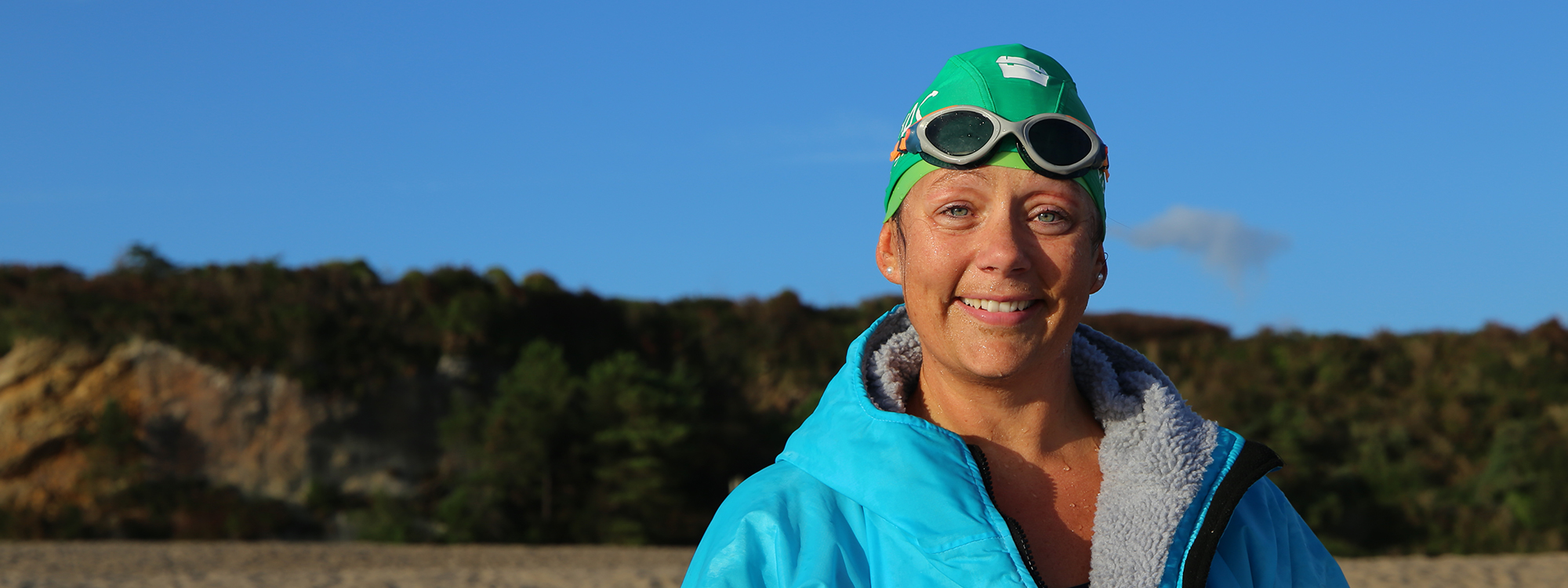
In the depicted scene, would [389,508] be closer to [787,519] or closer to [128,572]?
[128,572]

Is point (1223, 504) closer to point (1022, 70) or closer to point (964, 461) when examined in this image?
point (964, 461)

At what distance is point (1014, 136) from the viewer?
1769 millimetres

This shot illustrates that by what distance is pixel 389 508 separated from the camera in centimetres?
1684

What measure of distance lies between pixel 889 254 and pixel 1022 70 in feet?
1.28

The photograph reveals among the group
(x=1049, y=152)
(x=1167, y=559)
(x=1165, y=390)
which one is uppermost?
(x=1049, y=152)

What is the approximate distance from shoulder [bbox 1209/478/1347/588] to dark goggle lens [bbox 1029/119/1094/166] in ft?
2.15

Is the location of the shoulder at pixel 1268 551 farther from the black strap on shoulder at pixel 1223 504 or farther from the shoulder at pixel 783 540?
the shoulder at pixel 783 540

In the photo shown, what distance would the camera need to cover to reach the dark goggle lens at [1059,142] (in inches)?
69.7

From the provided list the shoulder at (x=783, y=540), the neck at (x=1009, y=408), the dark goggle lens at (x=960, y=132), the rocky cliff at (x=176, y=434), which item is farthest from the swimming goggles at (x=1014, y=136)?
the rocky cliff at (x=176, y=434)

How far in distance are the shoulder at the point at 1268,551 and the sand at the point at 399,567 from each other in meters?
9.44

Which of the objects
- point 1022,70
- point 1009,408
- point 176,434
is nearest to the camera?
point 1022,70

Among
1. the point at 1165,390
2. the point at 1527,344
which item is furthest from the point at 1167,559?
the point at 1527,344

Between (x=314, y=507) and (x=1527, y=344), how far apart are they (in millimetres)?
21881

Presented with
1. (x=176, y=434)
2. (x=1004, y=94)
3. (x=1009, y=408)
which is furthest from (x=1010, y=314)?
(x=176, y=434)
